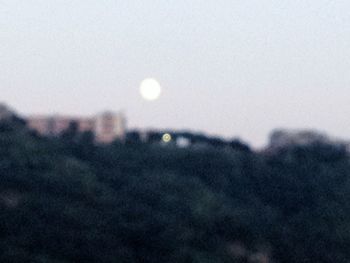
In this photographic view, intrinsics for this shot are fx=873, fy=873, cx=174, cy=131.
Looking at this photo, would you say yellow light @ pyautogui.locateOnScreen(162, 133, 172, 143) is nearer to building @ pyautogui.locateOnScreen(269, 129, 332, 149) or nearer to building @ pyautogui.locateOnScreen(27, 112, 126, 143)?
building @ pyautogui.locateOnScreen(27, 112, 126, 143)

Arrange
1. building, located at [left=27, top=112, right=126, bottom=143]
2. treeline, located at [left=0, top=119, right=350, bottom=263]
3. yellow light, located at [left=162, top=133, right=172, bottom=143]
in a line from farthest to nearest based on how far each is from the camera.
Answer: building, located at [left=27, top=112, right=126, bottom=143] → yellow light, located at [left=162, top=133, right=172, bottom=143] → treeline, located at [left=0, top=119, right=350, bottom=263]

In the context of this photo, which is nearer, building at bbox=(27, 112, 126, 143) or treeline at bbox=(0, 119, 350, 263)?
treeline at bbox=(0, 119, 350, 263)

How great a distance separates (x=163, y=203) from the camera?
3612 centimetres

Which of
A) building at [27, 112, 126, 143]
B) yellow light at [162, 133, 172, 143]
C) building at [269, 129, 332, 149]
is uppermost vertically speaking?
building at [27, 112, 126, 143]

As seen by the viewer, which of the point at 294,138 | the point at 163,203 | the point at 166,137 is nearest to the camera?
the point at 163,203

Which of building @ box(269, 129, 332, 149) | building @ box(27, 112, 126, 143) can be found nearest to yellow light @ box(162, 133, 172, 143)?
building @ box(27, 112, 126, 143)

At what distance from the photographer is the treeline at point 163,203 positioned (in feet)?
89.2

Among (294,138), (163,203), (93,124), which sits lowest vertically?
(294,138)

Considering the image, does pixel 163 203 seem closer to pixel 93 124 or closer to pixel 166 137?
pixel 166 137

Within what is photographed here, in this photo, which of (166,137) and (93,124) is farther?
(93,124)

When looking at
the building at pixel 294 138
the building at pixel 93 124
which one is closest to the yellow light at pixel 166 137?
the building at pixel 93 124

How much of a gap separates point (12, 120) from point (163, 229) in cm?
2584

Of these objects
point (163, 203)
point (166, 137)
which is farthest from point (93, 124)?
point (163, 203)

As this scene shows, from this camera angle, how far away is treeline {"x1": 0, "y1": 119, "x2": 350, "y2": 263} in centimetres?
2719
